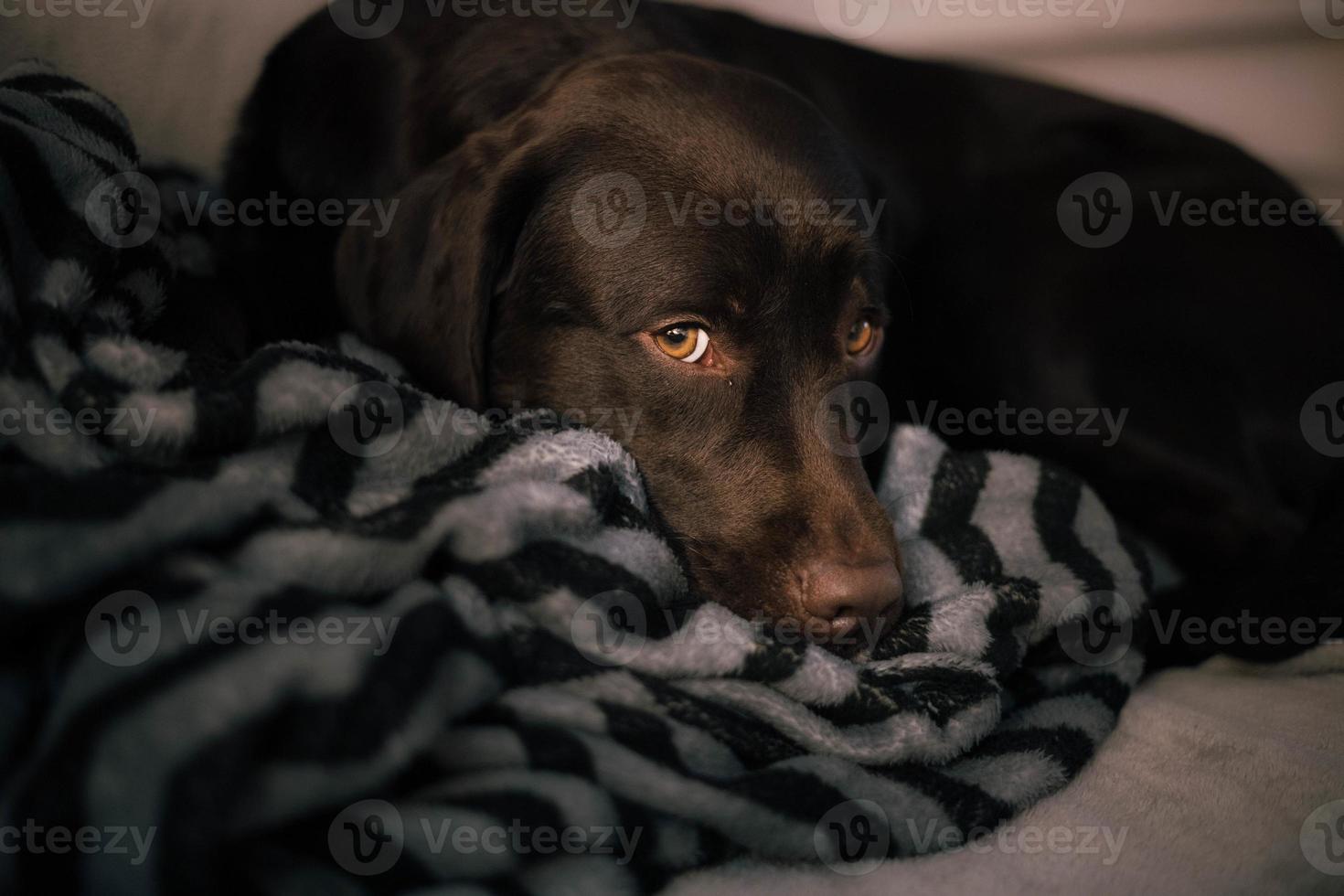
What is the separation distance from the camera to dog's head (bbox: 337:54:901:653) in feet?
4.83

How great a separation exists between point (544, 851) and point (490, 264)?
3.12 feet

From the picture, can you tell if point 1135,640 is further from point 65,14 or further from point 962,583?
point 65,14

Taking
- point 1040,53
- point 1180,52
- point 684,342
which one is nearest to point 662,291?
point 684,342

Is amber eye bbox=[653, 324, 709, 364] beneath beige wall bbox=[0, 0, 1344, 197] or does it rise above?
beneath

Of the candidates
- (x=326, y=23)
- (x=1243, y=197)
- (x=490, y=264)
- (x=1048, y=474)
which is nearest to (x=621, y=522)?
(x=490, y=264)

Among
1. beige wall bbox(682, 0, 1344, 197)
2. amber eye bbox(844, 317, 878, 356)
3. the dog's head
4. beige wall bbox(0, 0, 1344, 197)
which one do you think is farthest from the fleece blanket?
beige wall bbox(682, 0, 1344, 197)

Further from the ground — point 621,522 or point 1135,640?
point 621,522

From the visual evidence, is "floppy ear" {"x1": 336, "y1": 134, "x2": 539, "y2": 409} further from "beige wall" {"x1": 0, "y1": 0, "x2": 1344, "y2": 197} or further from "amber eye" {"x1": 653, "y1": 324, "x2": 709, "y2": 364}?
"beige wall" {"x1": 0, "y1": 0, "x2": 1344, "y2": 197}

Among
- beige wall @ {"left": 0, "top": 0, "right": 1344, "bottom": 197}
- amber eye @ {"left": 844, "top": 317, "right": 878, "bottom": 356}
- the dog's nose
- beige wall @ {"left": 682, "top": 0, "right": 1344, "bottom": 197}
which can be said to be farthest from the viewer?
beige wall @ {"left": 682, "top": 0, "right": 1344, "bottom": 197}

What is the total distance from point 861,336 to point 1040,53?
1.40 metres

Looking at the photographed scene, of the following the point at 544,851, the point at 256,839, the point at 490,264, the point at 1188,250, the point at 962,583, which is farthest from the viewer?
the point at 1188,250

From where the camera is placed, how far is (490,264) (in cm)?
153

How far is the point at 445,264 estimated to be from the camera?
1516 mm

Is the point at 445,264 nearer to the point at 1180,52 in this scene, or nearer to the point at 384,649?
the point at 384,649
